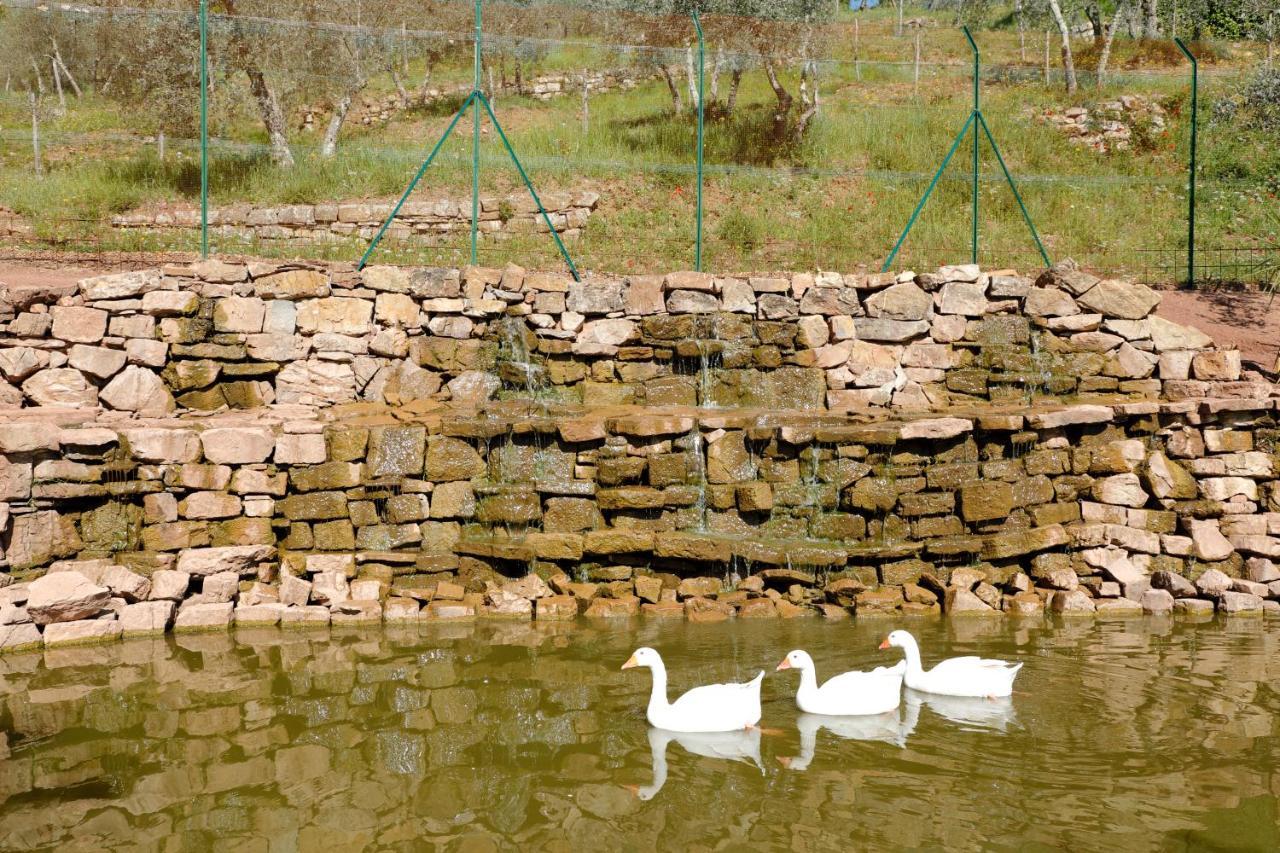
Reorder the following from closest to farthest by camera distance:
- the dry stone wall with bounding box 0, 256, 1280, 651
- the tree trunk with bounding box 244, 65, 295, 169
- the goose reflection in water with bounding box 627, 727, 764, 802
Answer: the goose reflection in water with bounding box 627, 727, 764, 802, the dry stone wall with bounding box 0, 256, 1280, 651, the tree trunk with bounding box 244, 65, 295, 169

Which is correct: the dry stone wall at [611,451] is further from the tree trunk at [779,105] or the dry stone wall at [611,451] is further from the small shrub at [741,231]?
the tree trunk at [779,105]

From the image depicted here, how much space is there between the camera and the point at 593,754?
21.7ft

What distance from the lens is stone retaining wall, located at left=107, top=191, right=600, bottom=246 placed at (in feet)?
50.4

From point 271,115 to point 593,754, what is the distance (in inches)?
533

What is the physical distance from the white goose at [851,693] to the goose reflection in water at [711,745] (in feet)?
1.59

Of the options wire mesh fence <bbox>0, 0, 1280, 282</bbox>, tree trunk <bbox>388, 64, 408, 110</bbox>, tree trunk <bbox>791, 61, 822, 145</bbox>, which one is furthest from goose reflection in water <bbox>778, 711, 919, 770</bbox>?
tree trunk <bbox>388, 64, 408, 110</bbox>

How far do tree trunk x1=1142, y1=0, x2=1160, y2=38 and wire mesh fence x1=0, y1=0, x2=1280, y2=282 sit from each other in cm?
530

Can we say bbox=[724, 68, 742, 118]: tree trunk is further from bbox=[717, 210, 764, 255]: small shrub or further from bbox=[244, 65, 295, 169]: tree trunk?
bbox=[244, 65, 295, 169]: tree trunk

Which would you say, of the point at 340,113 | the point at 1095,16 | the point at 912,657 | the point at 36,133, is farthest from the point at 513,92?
the point at 1095,16

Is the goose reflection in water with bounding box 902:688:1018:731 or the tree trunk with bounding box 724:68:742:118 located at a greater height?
the tree trunk with bounding box 724:68:742:118

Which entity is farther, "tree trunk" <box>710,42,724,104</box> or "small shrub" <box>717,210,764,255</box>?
"tree trunk" <box>710,42,724,104</box>

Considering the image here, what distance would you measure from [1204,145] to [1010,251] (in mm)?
6080

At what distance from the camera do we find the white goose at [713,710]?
687cm

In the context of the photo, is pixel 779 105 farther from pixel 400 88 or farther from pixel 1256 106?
pixel 1256 106
